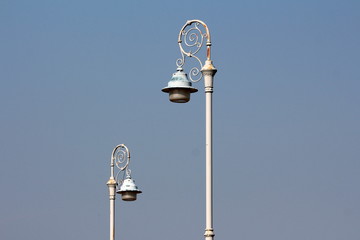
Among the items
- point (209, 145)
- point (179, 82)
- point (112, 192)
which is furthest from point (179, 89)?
point (112, 192)

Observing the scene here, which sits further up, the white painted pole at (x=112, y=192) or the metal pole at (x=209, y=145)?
the white painted pole at (x=112, y=192)

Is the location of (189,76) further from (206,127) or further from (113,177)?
(113,177)

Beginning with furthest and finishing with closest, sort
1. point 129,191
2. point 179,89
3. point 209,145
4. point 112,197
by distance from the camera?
1. point 112,197
2. point 129,191
3. point 179,89
4. point 209,145

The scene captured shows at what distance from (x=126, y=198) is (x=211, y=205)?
11.5 m

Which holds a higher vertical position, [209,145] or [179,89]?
[179,89]

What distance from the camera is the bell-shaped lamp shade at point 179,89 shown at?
71.8 ft

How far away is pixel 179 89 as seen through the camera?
21.9 meters

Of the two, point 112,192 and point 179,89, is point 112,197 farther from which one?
point 179,89

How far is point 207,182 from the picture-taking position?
800 inches

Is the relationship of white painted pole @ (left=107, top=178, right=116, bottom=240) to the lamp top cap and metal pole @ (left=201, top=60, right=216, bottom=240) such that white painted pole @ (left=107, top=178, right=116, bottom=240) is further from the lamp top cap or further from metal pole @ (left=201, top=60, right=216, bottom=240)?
metal pole @ (left=201, top=60, right=216, bottom=240)

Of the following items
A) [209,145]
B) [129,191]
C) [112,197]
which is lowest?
[209,145]

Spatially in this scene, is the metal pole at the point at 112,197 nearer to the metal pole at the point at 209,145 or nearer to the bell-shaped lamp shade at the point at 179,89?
the bell-shaped lamp shade at the point at 179,89

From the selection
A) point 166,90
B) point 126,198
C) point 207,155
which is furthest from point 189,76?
point 126,198

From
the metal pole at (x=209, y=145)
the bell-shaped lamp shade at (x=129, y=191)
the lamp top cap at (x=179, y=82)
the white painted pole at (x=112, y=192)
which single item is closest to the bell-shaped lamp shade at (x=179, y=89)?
the lamp top cap at (x=179, y=82)
